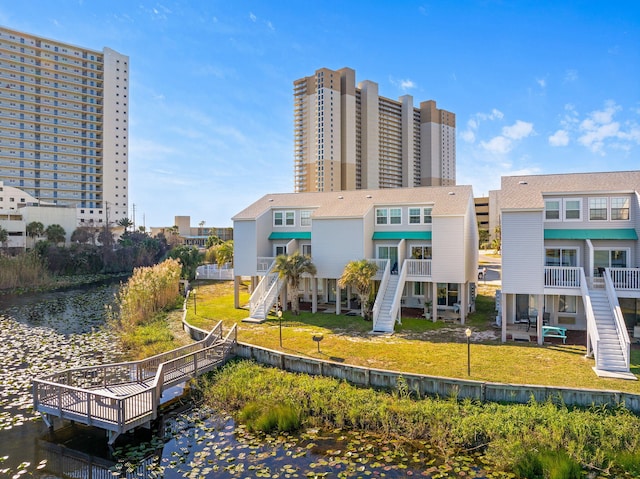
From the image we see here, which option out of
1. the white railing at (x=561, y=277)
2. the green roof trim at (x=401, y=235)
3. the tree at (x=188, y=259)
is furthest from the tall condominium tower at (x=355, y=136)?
the white railing at (x=561, y=277)

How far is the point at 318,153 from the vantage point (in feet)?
329

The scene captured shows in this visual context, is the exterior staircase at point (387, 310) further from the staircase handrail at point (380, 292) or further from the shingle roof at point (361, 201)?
the shingle roof at point (361, 201)

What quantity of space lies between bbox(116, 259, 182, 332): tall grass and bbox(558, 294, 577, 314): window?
77.3ft

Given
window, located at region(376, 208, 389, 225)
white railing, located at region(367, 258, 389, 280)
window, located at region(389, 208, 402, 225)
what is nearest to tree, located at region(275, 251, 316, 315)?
white railing, located at region(367, 258, 389, 280)

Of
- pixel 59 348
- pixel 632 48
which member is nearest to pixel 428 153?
pixel 632 48

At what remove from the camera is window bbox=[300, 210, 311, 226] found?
27984 mm

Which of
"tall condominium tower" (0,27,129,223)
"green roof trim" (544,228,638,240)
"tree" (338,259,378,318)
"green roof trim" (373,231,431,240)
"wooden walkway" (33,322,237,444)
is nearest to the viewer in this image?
"wooden walkway" (33,322,237,444)

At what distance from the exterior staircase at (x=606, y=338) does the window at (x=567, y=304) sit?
3.45 m

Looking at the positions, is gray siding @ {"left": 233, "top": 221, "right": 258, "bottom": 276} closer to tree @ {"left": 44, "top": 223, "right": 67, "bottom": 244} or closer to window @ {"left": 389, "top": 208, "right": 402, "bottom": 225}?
window @ {"left": 389, "top": 208, "right": 402, "bottom": 225}

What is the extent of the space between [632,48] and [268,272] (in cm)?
2152

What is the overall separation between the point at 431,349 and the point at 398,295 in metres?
5.03

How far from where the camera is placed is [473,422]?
1128 centimetres

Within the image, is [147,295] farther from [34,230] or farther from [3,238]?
[34,230]

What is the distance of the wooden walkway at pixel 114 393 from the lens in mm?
11690
